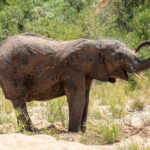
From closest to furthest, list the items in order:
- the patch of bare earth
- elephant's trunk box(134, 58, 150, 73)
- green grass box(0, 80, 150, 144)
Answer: the patch of bare earth < green grass box(0, 80, 150, 144) < elephant's trunk box(134, 58, 150, 73)

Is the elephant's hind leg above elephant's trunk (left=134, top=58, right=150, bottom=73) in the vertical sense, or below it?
below

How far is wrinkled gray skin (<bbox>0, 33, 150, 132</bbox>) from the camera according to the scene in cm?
732

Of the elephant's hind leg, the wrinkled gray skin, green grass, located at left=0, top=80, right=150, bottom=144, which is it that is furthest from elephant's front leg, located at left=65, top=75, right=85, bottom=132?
the elephant's hind leg

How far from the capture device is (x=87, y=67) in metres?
7.37

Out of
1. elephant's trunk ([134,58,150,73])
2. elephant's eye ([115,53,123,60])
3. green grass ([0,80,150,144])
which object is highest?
elephant's eye ([115,53,123,60])

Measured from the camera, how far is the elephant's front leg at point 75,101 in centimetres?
730

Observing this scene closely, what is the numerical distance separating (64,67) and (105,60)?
771mm

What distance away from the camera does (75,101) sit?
7.33 metres

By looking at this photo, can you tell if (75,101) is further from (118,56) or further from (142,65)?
(142,65)

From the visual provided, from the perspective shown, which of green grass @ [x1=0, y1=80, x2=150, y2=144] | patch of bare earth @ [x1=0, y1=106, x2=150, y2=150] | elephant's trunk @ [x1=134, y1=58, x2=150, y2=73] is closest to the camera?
patch of bare earth @ [x1=0, y1=106, x2=150, y2=150]

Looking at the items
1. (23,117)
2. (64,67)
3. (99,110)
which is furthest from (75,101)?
(99,110)

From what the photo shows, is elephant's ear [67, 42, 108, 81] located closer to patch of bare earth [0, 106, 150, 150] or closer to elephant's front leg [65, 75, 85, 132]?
elephant's front leg [65, 75, 85, 132]

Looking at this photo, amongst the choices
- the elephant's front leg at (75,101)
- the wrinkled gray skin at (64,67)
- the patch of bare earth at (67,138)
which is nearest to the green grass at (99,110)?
the patch of bare earth at (67,138)

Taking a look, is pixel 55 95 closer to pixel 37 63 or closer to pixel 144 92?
pixel 37 63
